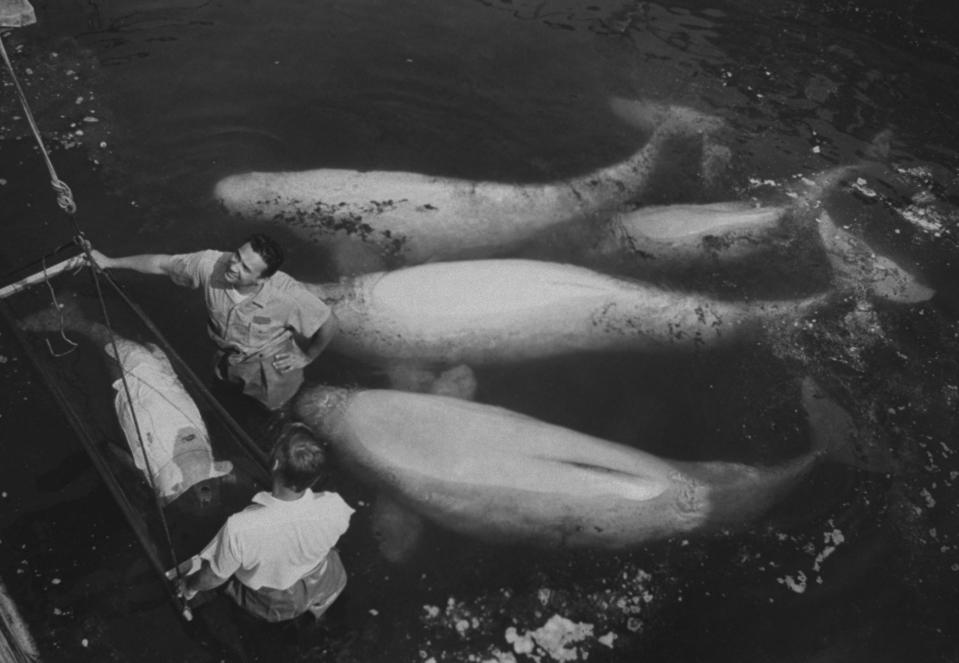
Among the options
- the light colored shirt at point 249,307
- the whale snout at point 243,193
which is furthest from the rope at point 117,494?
the whale snout at point 243,193

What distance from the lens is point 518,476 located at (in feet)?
19.4

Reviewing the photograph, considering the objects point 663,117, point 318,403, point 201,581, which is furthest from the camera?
point 663,117

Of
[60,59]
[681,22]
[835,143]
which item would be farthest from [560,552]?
[681,22]

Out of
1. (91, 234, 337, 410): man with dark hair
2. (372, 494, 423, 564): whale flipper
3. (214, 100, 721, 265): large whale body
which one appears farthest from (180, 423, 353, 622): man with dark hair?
(214, 100, 721, 265): large whale body

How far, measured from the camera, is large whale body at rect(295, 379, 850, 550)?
19.3ft

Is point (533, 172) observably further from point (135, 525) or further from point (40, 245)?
point (135, 525)

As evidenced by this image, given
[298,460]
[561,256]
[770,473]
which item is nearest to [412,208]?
[561,256]

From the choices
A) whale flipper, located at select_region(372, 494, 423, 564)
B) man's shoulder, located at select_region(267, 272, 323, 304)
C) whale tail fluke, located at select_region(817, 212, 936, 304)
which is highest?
man's shoulder, located at select_region(267, 272, 323, 304)

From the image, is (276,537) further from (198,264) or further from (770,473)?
(770,473)

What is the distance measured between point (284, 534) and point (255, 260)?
6.08ft

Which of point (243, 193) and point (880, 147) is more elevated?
point (243, 193)

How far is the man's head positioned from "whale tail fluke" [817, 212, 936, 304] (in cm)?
658

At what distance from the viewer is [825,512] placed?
6395mm

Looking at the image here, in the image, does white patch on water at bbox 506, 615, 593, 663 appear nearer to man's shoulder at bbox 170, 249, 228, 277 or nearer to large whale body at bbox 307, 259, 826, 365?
large whale body at bbox 307, 259, 826, 365
